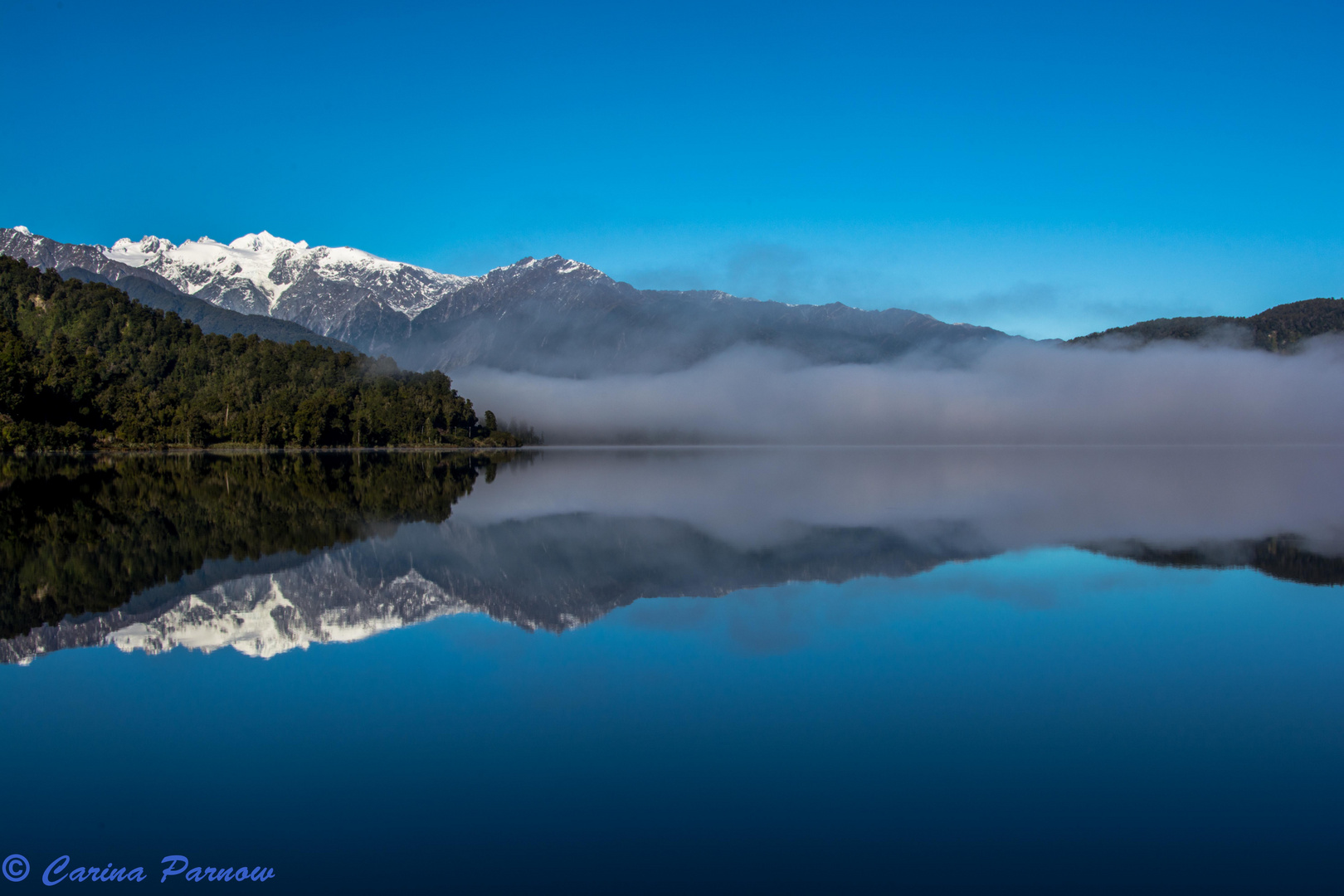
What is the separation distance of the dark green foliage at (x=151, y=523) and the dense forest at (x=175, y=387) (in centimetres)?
6519

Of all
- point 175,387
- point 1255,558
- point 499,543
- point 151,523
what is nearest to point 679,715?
point 499,543

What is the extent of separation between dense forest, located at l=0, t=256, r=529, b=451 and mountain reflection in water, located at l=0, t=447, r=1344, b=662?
74.6 metres

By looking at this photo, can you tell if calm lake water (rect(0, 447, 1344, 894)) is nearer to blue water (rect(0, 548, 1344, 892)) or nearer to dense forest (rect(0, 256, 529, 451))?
blue water (rect(0, 548, 1344, 892))

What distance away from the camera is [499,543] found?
934 inches

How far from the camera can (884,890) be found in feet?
19.7

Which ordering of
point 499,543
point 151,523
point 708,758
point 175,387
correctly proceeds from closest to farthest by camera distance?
point 708,758
point 499,543
point 151,523
point 175,387

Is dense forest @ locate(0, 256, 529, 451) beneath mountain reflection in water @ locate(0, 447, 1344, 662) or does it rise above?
above

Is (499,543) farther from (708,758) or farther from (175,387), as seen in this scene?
(175,387)

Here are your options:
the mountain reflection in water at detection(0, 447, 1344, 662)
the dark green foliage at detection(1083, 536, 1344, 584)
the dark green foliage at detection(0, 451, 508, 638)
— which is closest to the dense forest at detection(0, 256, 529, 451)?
the dark green foliage at detection(0, 451, 508, 638)

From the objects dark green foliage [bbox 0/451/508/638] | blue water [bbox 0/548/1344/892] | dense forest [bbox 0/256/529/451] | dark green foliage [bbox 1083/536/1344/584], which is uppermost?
dense forest [bbox 0/256/529/451]

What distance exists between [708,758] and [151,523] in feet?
78.6

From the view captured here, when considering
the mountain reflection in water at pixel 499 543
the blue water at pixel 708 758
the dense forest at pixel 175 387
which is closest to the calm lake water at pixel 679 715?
the blue water at pixel 708 758

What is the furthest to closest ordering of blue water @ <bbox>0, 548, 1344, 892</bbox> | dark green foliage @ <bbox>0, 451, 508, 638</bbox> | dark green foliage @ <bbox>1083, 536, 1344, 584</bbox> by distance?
dark green foliage @ <bbox>1083, 536, 1344, 584</bbox>
dark green foliage @ <bbox>0, 451, 508, 638</bbox>
blue water @ <bbox>0, 548, 1344, 892</bbox>

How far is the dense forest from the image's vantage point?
106 metres
